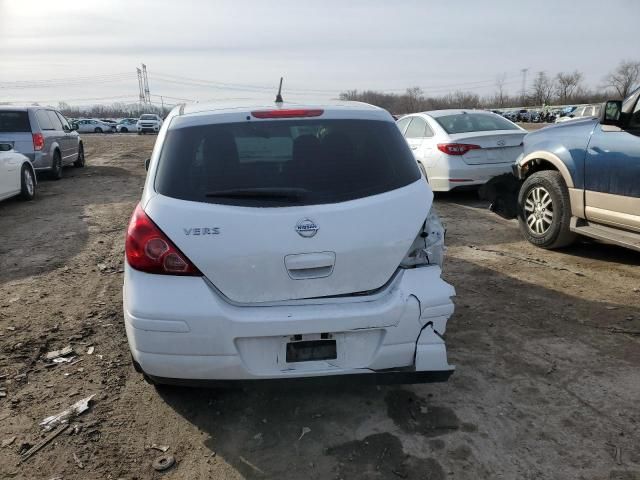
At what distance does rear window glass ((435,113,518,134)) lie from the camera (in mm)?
9391

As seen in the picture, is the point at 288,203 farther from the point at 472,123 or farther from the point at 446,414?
the point at 472,123

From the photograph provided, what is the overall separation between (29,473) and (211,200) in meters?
1.61

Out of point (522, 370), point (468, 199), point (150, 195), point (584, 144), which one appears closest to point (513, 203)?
point (584, 144)

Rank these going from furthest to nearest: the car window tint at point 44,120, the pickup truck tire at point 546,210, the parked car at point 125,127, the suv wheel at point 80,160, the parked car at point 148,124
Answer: the parked car at point 125,127 < the parked car at point 148,124 < the suv wheel at point 80,160 < the car window tint at point 44,120 < the pickup truck tire at point 546,210

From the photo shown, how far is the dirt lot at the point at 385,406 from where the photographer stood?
2.65 m

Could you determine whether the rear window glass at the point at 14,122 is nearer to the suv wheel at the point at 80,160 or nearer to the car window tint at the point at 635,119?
the suv wheel at the point at 80,160

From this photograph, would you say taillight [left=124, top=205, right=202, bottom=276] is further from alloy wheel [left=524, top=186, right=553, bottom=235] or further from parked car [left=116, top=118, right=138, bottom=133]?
parked car [left=116, top=118, right=138, bottom=133]

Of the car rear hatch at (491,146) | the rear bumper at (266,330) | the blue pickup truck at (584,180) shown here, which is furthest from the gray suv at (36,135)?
the rear bumper at (266,330)

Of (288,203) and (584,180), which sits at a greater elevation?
(288,203)

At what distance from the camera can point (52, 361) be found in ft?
12.5

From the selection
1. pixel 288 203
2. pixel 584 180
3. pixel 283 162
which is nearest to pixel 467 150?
pixel 584 180

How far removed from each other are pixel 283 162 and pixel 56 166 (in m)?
12.5

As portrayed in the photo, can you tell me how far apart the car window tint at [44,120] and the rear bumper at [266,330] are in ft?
38.8

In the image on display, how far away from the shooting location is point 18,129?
1223cm
